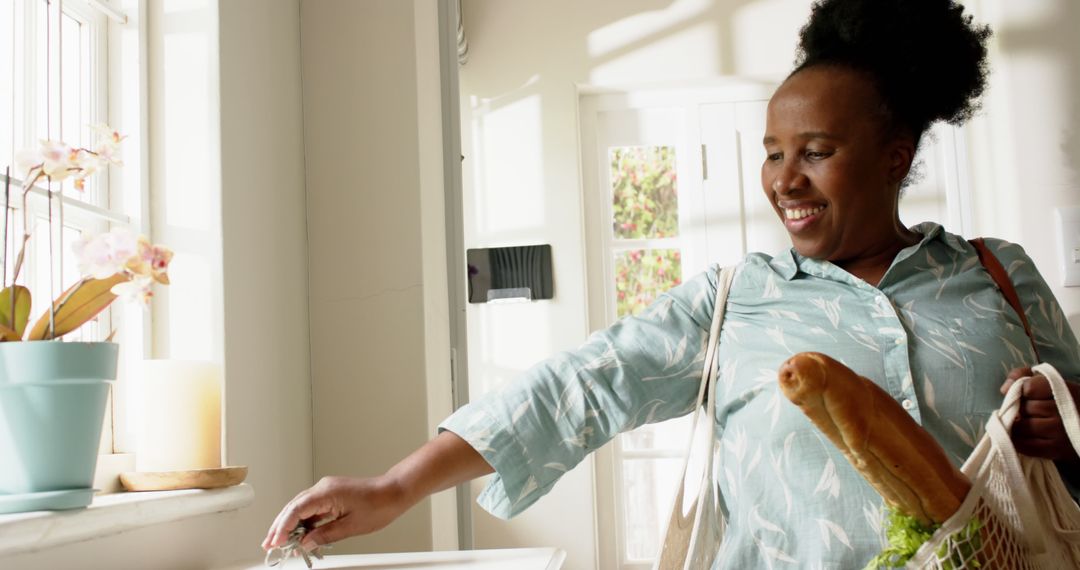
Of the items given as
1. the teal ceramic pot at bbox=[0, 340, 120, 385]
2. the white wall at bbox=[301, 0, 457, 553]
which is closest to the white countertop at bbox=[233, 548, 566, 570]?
the teal ceramic pot at bbox=[0, 340, 120, 385]

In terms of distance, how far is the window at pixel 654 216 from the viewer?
3.39m

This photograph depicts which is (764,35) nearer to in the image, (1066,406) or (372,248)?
(372,248)

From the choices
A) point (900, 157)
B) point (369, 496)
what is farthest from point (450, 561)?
point (900, 157)

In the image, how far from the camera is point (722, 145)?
Answer: 3412mm

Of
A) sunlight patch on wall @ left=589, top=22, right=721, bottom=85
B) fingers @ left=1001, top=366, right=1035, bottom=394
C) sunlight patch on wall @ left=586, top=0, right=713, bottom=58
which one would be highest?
sunlight patch on wall @ left=586, top=0, right=713, bottom=58

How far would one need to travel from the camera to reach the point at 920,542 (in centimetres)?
85

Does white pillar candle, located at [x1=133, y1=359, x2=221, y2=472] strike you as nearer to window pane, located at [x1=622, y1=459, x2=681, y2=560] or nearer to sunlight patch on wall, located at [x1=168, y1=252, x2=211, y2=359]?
sunlight patch on wall, located at [x1=168, y1=252, x2=211, y2=359]

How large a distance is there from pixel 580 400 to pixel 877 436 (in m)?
0.43

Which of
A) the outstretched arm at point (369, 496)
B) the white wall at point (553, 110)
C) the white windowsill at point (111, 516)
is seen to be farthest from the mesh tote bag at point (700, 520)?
the white wall at point (553, 110)

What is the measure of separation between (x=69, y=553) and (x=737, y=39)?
2817mm

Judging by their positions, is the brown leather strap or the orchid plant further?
the brown leather strap

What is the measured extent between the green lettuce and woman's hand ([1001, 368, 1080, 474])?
137mm

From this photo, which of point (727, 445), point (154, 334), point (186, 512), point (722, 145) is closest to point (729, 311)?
point (727, 445)

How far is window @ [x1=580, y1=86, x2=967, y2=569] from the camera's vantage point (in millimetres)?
3391
